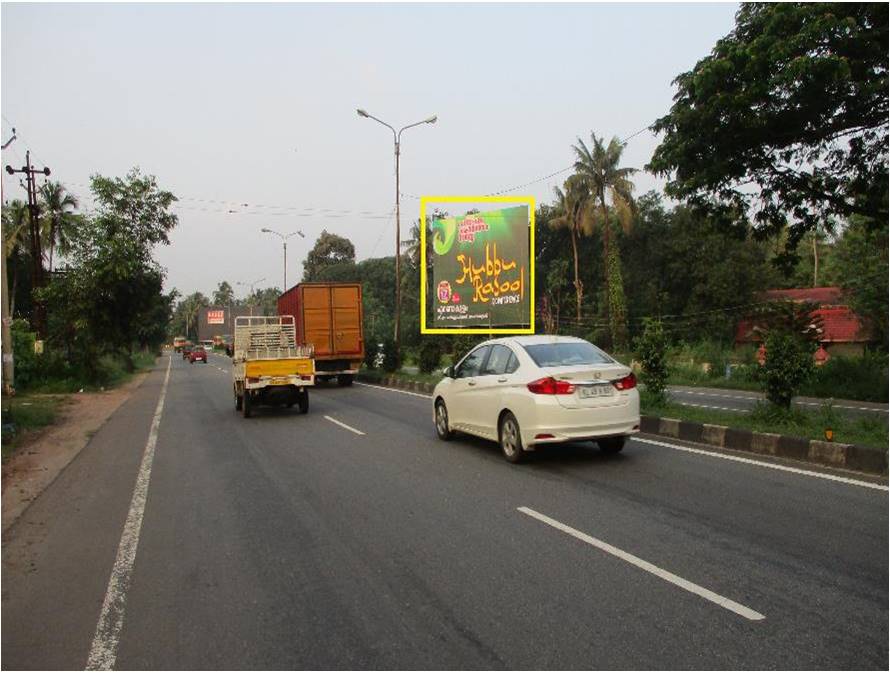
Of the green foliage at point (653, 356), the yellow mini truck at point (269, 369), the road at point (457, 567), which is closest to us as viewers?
the road at point (457, 567)

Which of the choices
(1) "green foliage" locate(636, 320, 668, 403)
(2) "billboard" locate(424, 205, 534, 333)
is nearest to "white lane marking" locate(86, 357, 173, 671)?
(1) "green foliage" locate(636, 320, 668, 403)

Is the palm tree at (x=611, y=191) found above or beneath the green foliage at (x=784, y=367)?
above

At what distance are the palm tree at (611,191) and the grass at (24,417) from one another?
2991 cm

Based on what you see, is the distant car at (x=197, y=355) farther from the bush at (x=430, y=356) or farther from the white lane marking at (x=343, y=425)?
the white lane marking at (x=343, y=425)

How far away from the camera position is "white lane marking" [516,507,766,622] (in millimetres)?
3994

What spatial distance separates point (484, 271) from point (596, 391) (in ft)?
37.1

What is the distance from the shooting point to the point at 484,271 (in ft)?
62.8

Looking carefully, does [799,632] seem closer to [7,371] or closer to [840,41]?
[840,41]

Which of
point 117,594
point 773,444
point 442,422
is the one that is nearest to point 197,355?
point 442,422

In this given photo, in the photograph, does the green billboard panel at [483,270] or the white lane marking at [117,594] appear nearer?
the white lane marking at [117,594]

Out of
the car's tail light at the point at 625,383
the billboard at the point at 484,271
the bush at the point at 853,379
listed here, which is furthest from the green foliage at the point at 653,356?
the bush at the point at 853,379

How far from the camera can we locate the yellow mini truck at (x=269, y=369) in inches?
574

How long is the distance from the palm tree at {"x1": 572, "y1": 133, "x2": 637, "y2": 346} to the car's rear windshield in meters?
33.5

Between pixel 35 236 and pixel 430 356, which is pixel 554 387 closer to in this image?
pixel 430 356
